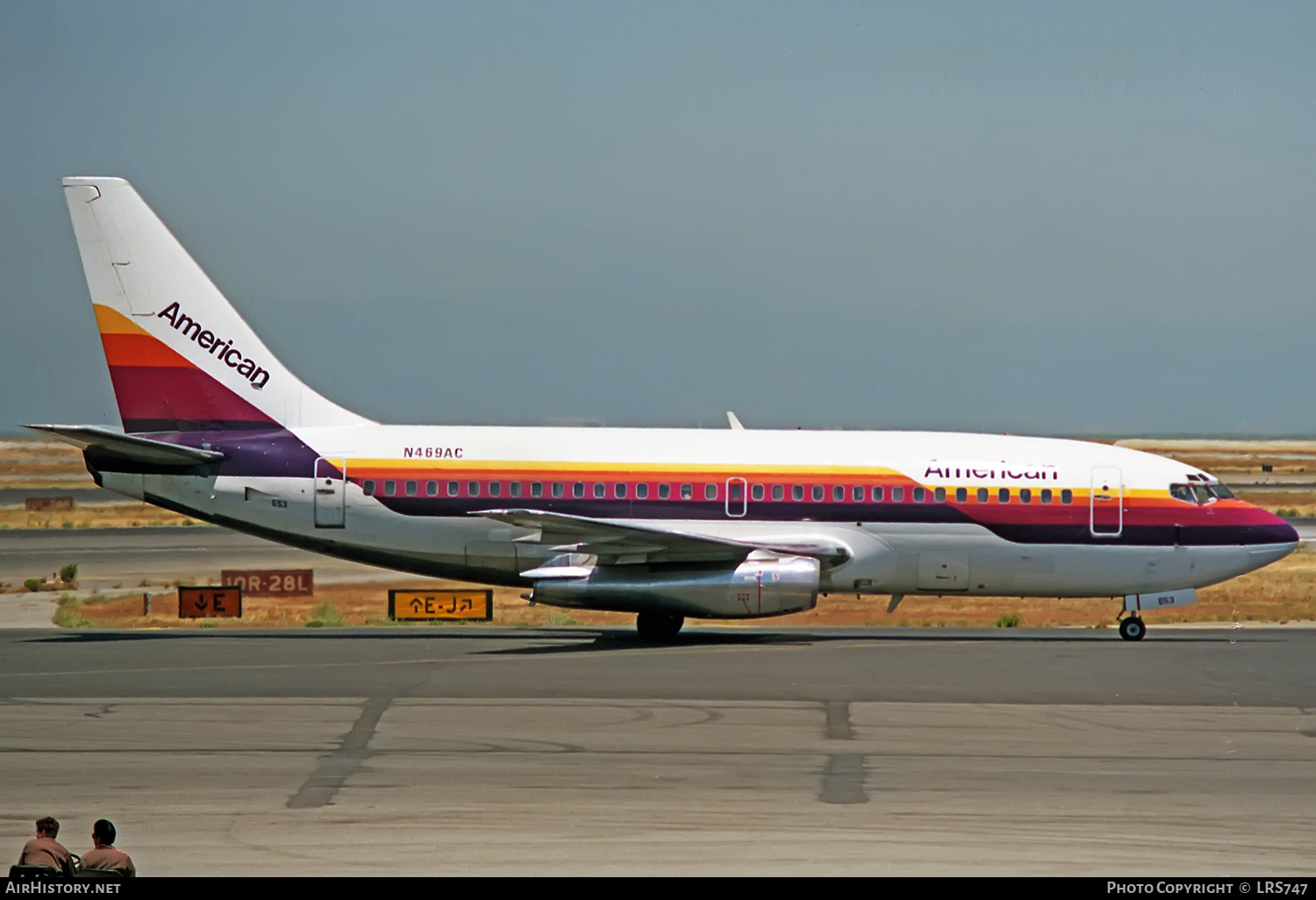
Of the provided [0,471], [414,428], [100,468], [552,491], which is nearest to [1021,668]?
[552,491]

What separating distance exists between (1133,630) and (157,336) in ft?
61.7

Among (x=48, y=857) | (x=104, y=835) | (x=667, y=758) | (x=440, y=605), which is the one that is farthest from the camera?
(x=440, y=605)

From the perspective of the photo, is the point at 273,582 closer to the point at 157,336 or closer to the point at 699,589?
the point at 157,336

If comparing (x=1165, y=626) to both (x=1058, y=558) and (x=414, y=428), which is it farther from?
(x=414, y=428)

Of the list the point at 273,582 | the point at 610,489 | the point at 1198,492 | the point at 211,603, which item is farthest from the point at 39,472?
the point at 1198,492

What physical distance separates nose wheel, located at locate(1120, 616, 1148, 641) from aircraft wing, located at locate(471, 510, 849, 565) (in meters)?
5.25

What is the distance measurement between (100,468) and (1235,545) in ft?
68.5

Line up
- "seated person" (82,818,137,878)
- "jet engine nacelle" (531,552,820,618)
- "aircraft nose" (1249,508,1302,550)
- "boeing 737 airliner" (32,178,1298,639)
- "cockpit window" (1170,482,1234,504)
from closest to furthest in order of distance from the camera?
"seated person" (82,818,137,878) < "jet engine nacelle" (531,552,820,618) < "boeing 737 airliner" (32,178,1298,639) < "aircraft nose" (1249,508,1302,550) < "cockpit window" (1170,482,1234,504)

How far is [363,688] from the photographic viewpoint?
846 inches

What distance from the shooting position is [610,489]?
95.5 ft

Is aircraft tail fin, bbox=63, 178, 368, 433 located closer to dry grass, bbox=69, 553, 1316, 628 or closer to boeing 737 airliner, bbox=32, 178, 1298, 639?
boeing 737 airliner, bbox=32, 178, 1298, 639

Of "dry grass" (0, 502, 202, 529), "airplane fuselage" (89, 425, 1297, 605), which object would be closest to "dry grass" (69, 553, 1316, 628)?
"airplane fuselage" (89, 425, 1297, 605)

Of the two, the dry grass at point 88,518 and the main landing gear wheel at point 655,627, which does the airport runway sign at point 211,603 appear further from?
the dry grass at point 88,518

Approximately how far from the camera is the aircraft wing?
89.6 feet
